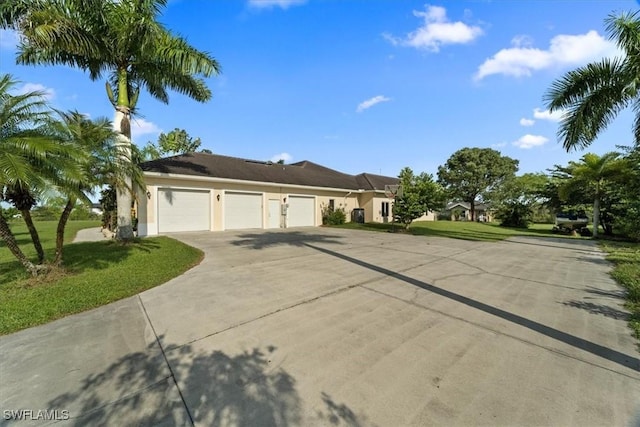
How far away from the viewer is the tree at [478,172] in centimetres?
3956

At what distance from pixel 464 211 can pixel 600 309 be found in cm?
4741

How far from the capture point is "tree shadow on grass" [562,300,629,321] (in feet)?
14.4

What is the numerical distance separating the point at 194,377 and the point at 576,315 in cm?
545

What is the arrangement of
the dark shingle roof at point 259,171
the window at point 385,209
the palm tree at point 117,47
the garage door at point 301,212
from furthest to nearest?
the window at point 385,209, the garage door at point 301,212, the dark shingle roof at point 259,171, the palm tree at point 117,47

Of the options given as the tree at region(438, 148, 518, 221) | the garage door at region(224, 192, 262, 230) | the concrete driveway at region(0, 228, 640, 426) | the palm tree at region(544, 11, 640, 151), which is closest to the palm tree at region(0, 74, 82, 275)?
the concrete driveway at region(0, 228, 640, 426)

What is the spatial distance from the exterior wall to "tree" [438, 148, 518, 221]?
2434 cm

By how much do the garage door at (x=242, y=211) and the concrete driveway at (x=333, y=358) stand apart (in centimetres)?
1128

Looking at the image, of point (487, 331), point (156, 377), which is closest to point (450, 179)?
point (487, 331)

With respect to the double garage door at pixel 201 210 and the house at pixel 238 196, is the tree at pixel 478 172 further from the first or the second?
the double garage door at pixel 201 210

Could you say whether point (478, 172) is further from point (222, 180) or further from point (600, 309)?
point (600, 309)

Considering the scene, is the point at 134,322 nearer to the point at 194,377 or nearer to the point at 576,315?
the point at 194,377

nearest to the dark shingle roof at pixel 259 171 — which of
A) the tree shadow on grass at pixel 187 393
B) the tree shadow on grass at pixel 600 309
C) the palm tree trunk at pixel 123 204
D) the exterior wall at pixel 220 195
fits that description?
the exterior wall at pixel 220 195

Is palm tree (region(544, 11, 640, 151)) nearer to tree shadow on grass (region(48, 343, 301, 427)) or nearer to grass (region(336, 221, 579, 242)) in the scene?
grass (region(336, 221, 579, 242))

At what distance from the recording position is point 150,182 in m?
13.6
